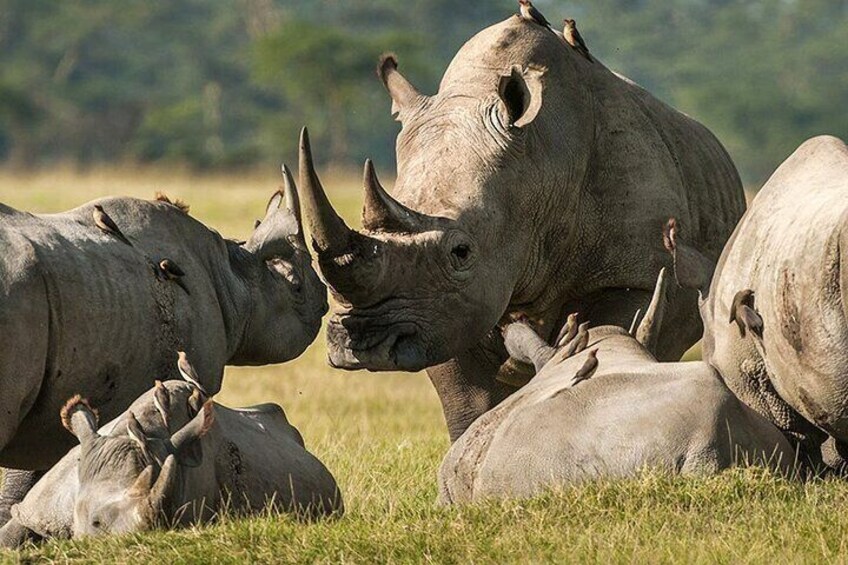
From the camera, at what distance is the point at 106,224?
29.9 feet

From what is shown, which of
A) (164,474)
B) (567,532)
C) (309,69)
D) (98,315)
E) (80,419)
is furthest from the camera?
(309,69)

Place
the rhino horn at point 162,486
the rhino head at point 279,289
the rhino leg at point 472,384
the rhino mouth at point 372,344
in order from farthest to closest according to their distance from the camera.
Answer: the rhino leg at point 472,384, the rhino head at point 279,289, the rhino mouth at point 372,344, the rhino horn at point 162,486

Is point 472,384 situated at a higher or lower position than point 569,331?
lower

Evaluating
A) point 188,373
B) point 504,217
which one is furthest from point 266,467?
point 504,217

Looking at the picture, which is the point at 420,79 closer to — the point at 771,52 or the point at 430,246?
the point at 771,52

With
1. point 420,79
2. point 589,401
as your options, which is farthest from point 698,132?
point 420,79

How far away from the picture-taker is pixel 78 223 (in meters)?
9.02

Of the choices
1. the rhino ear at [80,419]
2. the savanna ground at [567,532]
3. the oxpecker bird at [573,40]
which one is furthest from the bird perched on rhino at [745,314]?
the rhino ear at [80,419]

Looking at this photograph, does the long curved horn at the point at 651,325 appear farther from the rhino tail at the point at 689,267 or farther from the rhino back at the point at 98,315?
the rhino back at the point at 98,315

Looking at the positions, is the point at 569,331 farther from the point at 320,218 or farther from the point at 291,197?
the point at 291,197

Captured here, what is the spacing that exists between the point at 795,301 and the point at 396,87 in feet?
11.5

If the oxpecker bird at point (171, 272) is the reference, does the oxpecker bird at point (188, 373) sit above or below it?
below

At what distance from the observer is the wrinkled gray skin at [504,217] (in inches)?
380

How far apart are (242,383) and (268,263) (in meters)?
8.06
